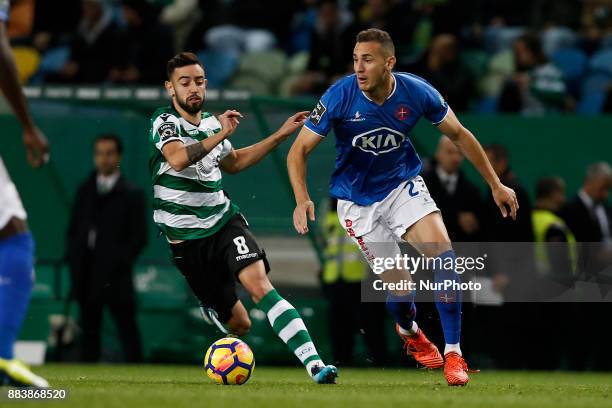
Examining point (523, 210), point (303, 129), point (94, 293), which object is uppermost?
point (303, 129)

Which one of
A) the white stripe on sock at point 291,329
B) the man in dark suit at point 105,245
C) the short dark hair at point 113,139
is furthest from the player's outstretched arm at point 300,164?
the man in dark suit at point 105,245

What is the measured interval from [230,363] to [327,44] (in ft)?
24.5

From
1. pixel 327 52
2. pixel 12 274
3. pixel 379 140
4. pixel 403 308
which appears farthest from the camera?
pixel 327 52

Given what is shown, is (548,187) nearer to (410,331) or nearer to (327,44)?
(327,44)

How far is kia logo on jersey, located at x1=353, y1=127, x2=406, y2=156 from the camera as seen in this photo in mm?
9922

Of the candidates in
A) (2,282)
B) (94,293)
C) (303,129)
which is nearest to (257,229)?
(94,293)

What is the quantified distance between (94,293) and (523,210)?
15.1ft

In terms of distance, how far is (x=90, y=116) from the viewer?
1527cm

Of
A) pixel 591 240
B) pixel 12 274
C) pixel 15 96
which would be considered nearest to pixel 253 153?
pixel 12 274

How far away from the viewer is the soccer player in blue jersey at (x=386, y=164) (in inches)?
378

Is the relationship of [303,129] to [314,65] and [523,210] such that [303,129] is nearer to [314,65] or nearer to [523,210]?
[523,210]

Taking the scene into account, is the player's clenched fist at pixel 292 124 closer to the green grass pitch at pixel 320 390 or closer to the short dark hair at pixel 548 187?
the green grass pitch at pixel 320 390

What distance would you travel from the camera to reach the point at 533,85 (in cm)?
1559

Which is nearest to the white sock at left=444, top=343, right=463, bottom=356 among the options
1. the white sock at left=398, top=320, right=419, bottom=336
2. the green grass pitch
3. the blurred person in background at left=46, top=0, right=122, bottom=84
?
the green grass pitch
